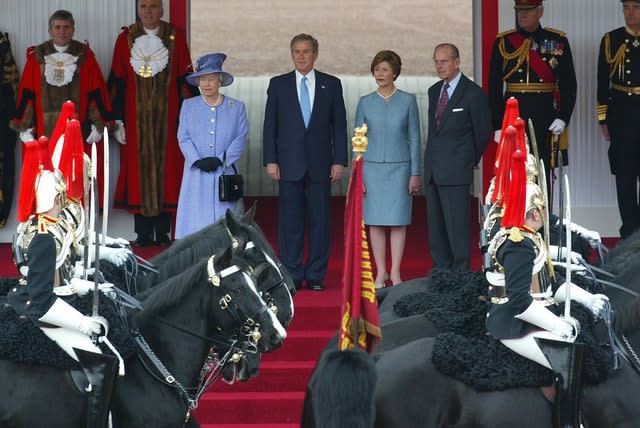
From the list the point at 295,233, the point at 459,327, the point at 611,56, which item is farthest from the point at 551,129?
the point at 459,327

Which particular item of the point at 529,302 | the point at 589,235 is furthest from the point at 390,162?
the point at 529,302

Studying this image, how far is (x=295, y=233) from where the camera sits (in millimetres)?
11188

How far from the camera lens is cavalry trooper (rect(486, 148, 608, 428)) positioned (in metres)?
6.89

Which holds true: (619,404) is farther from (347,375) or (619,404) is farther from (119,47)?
(119,47)

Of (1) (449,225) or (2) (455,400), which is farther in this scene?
(1) (449,225)

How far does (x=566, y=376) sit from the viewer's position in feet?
22.9

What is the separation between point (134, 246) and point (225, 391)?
11.4 ft

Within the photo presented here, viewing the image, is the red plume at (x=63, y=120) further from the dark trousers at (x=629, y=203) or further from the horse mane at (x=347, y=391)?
the dark trousers at (x=629, y=203)

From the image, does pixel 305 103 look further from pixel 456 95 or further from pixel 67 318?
pixel 67 318

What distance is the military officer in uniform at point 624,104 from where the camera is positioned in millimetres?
12000

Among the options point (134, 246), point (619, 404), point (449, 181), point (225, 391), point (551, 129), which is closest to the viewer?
point (619, 404)

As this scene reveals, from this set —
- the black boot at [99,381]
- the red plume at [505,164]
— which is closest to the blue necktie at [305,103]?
the red plume at [505,164]

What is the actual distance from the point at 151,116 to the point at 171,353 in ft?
19.6

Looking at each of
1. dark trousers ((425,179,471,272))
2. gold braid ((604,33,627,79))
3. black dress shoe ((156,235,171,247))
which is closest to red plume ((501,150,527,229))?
dark trousers ((425,179,471,272))
